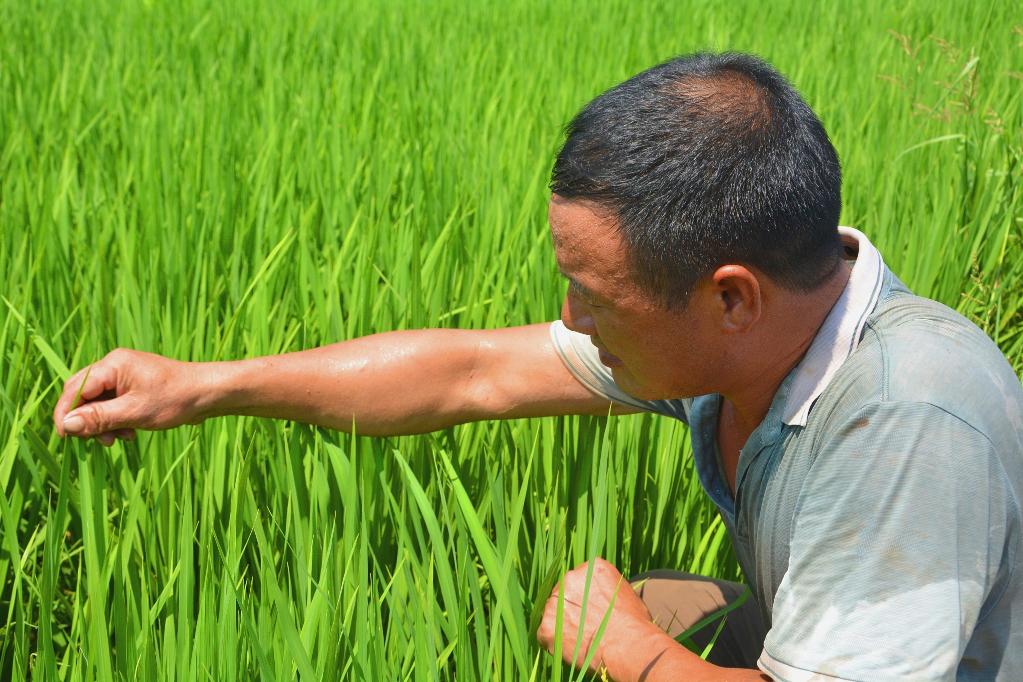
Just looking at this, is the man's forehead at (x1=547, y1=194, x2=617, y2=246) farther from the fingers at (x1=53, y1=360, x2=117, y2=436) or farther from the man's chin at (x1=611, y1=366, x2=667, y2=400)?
the fingers at (x1=53, y1=360, x2=117, y2=436)

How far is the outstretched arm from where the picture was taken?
126 centimetres

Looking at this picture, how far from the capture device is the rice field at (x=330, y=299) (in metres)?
1.15

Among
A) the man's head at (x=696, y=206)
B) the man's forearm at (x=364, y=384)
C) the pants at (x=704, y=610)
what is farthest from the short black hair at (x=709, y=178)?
the pants at (x=704, y=610)

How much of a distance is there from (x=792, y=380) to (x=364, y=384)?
1.79 ft

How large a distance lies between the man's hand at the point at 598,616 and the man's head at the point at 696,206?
28 cm

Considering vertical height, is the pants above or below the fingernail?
below

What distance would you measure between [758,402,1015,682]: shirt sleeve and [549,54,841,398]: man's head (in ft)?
0.50

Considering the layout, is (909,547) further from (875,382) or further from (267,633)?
(267,633)

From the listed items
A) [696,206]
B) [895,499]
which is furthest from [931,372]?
[696,206]

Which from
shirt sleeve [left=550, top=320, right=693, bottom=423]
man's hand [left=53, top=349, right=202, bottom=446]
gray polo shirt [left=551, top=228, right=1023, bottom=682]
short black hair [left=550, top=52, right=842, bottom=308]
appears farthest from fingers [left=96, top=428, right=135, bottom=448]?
gray polo shirt [left=551, top=228, right=1023, bottom=682]

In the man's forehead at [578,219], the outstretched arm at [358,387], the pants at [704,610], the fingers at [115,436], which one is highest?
the man's forehead at [578,219]

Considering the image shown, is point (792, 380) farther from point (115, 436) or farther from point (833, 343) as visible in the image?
point (115, 436)

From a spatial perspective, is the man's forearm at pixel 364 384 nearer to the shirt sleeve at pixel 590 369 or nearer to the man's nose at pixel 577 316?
the shirt sleeve at pixel 590 369

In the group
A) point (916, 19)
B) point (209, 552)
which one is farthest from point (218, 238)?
point (916, 19)
